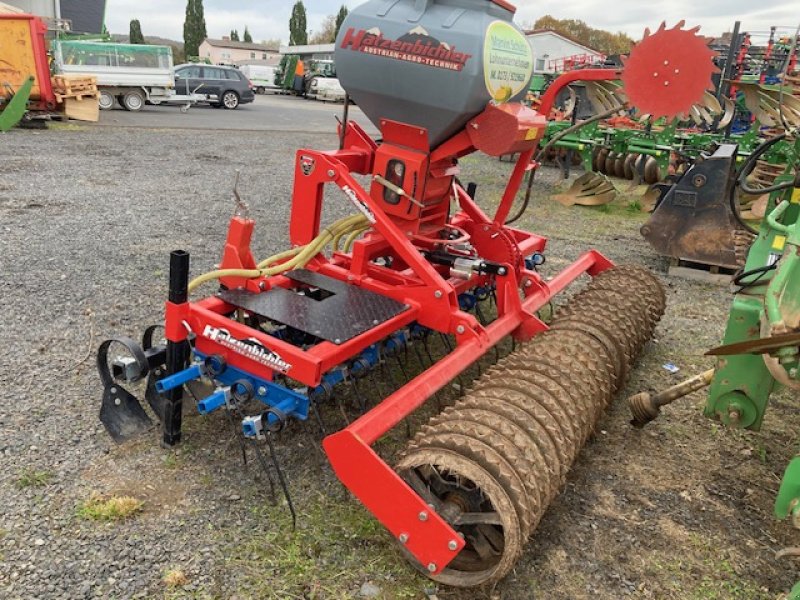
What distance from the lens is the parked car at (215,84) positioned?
70.2ft

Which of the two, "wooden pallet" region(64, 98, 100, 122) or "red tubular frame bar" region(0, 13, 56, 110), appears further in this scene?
"wooden pallet" region(64, 98, 100, 122)

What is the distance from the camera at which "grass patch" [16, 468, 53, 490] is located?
285 cm

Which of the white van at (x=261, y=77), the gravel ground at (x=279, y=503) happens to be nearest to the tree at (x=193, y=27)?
the white van at (x=261, y=77)

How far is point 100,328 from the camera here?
4422mm

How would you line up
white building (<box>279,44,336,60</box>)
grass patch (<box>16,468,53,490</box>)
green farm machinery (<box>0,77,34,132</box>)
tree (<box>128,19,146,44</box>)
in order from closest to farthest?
grass patch (<box>16,468,53,490</box>) → green farm machinery (<box>0,77,34,132</box>) → white building (<box>279,44,336,60</box>) → tree (<box>128,19,146,44</box>)

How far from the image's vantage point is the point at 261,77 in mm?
35031

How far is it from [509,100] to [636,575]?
235 cm

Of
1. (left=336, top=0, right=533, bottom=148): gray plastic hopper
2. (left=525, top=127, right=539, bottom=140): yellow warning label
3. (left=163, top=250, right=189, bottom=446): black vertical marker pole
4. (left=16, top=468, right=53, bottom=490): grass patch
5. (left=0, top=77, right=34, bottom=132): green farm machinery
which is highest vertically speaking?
(left=336, top=0, right=533, bottom=148): gray plastic hopper

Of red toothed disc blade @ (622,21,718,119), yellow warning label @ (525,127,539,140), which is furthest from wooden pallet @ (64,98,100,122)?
red toothed disc blade @ (622,21,718,119)

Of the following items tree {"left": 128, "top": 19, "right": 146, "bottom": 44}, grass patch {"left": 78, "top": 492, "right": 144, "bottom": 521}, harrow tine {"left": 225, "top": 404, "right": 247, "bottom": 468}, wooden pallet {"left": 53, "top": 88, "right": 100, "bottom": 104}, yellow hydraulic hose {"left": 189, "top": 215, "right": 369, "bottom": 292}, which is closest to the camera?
grass patch {"left": 78, "top": 492, "right": 144, "bottom": 521}

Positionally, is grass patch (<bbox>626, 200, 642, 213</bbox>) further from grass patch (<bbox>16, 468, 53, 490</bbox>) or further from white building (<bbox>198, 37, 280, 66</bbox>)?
white building (<bbox>198, 37, 280, 66</bbox>)

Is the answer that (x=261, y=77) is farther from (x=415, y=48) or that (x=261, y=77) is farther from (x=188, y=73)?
(x=415, y=48)

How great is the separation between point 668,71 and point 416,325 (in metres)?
1.89

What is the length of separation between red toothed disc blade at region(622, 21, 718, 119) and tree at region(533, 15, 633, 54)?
53.5 meters
